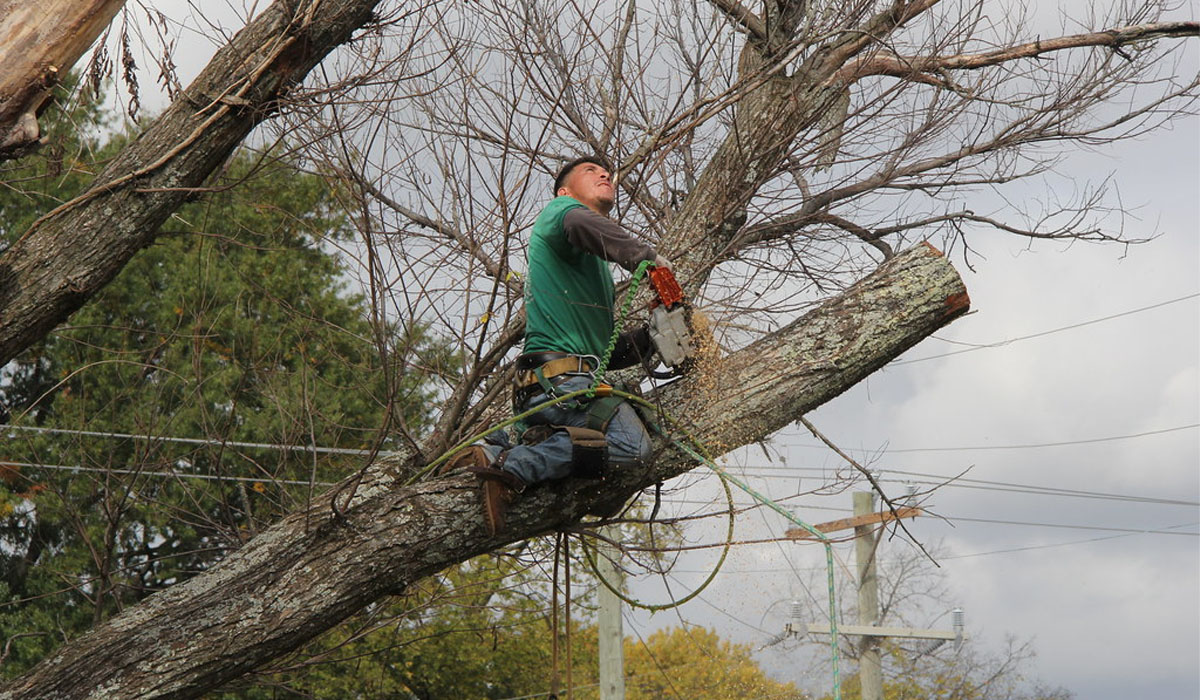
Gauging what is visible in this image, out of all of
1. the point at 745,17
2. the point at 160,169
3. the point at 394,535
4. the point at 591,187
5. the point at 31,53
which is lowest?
the point at 394,535

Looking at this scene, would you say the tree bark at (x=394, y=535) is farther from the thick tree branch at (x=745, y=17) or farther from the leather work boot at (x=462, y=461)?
the thick tree branch at (x=745, y=17)

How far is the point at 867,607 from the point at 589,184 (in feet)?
43.3

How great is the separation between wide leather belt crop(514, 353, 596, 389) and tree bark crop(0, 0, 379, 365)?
1807 millimetres

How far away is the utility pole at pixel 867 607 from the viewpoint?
16.2m

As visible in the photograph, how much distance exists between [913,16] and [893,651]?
16876 mm

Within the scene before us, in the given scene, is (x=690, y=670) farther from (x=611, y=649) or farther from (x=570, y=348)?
(x=570, y=348)

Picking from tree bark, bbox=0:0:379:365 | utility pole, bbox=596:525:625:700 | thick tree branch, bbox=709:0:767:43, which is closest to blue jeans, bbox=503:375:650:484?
tree bark, bbox=0:0:379:365

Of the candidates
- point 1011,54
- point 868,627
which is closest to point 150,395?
point 868,627

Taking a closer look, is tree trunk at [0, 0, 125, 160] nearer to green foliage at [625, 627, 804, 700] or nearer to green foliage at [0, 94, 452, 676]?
green foliage at [0, 94, 452, 676]

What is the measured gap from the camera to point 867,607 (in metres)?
16.8

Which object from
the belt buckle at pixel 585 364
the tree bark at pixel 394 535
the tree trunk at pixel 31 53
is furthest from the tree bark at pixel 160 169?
the belt buckle at pixel 585 364

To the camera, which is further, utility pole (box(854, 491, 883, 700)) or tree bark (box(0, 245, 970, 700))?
utility pole (box(854, 491, 883, 700))

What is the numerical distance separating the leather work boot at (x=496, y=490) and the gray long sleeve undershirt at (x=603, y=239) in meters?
0.94

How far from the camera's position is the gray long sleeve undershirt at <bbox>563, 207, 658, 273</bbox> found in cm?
436
